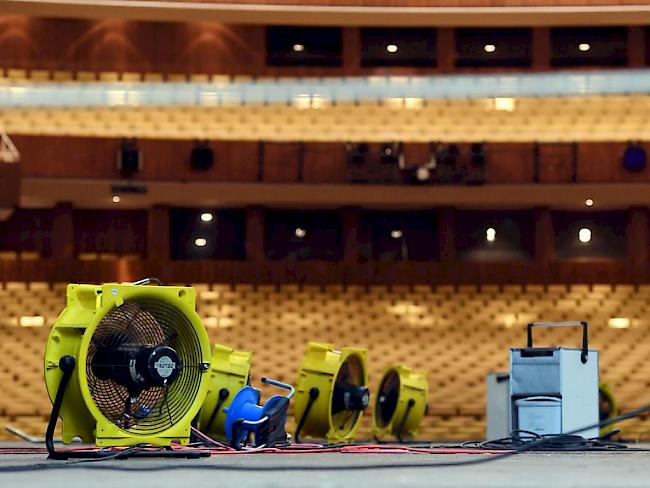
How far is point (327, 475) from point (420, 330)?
49.1 feet

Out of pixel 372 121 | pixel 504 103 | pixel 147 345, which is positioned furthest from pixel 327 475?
pixel 504 103

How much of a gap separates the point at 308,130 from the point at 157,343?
16217 mm

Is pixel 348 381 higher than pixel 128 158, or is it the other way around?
pixel 128 158

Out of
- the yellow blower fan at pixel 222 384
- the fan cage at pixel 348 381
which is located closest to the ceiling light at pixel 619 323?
the fan cage at pixel 348 381

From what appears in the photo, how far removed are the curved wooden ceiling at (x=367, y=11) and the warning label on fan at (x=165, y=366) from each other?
53.9 feet

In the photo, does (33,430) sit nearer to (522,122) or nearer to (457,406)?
(457,406)

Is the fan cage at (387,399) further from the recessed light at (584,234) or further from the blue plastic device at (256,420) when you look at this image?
the recessed light at (584,234)

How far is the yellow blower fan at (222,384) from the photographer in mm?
7852

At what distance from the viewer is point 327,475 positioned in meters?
4.18

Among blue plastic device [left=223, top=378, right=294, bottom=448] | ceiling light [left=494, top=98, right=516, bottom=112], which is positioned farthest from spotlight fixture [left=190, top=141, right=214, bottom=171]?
blue plastic device [left=223, top=378, right=294, bottom=448]

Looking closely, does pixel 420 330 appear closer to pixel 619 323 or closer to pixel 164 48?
pixel 619 323

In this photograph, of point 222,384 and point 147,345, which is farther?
point 222,384

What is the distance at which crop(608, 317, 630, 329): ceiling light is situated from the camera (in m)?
18.9

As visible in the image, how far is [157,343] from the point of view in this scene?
17.8ft
